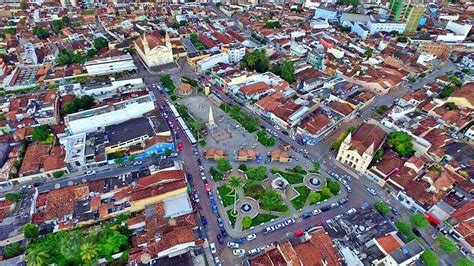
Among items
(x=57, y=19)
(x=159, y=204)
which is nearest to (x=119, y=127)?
(x=159, y=204)

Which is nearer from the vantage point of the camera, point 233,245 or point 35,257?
point 35,257

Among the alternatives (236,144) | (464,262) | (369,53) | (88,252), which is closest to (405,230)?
(464,262)

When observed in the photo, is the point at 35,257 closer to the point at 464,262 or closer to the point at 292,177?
the point at 292,177

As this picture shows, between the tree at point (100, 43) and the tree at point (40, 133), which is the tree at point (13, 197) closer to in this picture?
the tree at point (40, 133)

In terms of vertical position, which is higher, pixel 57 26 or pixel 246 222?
A: pixel 57 26

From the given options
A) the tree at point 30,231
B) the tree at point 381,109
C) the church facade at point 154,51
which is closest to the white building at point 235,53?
the church facade at point 154,51

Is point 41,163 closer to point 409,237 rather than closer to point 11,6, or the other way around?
point 409,237
